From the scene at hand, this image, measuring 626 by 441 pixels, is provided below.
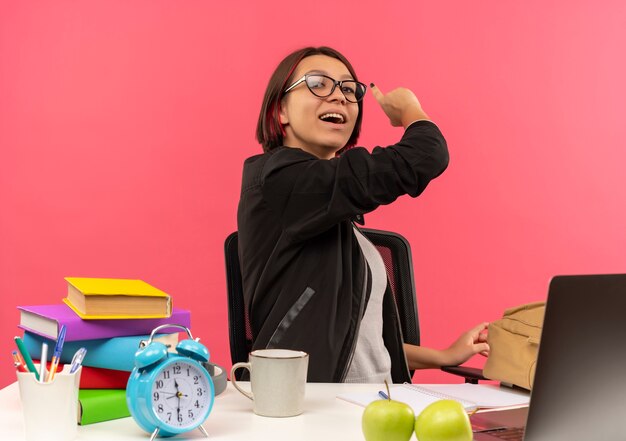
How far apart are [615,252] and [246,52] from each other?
1793 mm

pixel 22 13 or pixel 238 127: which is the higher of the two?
pixel 22 13

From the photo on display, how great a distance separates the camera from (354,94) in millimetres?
1857

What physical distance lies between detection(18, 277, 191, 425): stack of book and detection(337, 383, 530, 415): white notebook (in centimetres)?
36

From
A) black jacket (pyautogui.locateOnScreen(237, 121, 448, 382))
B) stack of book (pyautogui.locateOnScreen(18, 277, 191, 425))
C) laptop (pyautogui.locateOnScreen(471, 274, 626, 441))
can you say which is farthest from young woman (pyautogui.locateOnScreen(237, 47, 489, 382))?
laptop (pyautogui.locateOnScreen(471, 274, 626, 441))

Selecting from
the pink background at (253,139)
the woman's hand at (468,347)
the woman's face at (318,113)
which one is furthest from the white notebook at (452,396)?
the pink background at (253,139)

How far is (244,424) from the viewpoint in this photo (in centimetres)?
101

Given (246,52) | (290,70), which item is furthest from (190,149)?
(290,70)

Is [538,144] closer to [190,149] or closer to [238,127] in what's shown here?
[238,127]

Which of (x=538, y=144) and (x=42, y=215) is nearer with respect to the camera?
(x=42, y=215)

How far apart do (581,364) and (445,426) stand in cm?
17

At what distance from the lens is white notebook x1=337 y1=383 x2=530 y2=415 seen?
1151mm

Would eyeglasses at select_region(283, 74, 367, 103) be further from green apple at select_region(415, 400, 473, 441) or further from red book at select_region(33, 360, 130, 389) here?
green apple at select_region(415, 400, 473, 441)

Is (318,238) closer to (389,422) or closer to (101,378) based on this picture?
(101,378)

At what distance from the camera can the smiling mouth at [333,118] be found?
1803mm
